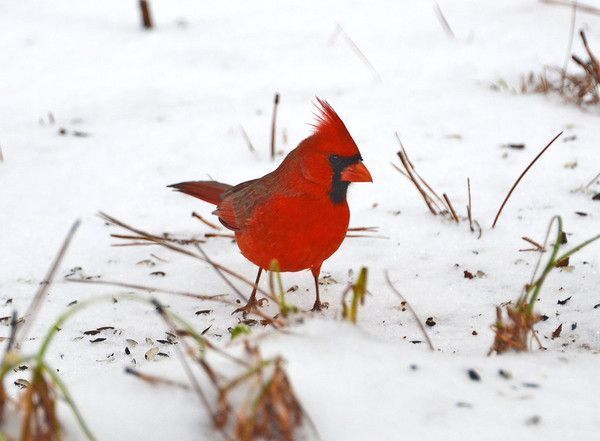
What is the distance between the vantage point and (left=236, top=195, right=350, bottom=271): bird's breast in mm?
2836

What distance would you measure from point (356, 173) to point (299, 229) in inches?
11.4

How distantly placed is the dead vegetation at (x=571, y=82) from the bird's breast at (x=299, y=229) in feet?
6.77

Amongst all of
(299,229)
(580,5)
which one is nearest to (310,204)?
(299,229)

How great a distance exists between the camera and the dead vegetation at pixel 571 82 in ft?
14.3

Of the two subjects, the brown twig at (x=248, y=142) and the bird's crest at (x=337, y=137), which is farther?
the brown twig at (x=248, y=142)

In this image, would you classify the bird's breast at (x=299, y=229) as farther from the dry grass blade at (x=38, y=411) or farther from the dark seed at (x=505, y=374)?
the dry grass blade at (x=38, y=411)

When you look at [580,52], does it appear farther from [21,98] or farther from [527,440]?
[527,440]

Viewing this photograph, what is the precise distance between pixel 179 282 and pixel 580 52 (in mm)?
3154

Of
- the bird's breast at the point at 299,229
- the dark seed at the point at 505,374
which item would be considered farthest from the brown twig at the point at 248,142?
the dark seed at the point at 505,374

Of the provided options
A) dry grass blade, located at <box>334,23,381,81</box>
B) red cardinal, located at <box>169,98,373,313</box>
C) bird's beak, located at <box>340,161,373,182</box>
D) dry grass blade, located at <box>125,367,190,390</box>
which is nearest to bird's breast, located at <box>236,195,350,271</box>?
red cardinal, located at <box>169,98,373,313</box>

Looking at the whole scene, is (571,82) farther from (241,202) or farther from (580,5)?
(241,202)

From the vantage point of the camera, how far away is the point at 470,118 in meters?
4.57

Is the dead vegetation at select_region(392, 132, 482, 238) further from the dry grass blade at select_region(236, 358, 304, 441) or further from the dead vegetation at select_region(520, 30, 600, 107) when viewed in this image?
the dry grass blade at select_region(236, 358, 304, 441)

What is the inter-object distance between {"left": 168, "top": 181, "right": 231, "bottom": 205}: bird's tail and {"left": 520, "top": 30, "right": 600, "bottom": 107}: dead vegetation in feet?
6.80
